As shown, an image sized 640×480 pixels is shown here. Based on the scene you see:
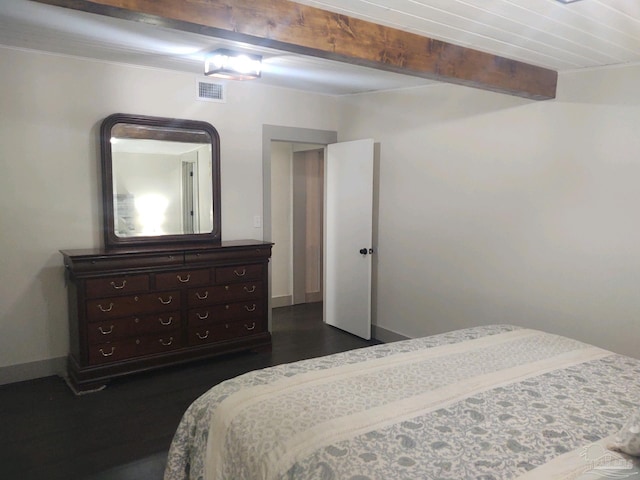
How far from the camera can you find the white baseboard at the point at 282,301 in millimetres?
5910

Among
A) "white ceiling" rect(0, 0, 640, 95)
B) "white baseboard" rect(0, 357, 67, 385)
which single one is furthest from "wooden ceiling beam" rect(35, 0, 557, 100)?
"white baseboard" rect(0, 357, 67, 385)

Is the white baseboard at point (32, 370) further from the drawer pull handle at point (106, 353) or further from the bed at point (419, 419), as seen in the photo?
the bed at point (419, 419)

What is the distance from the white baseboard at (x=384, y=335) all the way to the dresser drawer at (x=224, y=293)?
133 centimetres

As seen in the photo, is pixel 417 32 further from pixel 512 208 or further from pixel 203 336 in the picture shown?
pixel 203 336

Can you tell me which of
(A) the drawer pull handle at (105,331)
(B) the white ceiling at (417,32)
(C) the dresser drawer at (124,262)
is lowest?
(A) the drawer pull handle at (105,331)

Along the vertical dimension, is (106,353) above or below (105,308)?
below

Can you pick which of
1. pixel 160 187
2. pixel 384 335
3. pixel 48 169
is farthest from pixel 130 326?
pixel 384 335

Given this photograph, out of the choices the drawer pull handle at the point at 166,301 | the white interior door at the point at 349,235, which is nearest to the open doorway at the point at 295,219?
the white interior door at the point at 349,235

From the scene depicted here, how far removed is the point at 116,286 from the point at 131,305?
0.62 feet

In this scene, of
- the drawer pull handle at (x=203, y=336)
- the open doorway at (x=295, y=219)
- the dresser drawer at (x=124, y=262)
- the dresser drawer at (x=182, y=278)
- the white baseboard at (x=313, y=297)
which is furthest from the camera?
the white baseboard at (x=313, y=297)

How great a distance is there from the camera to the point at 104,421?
295cm

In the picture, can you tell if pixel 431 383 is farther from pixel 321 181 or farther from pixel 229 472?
pixel 321 181

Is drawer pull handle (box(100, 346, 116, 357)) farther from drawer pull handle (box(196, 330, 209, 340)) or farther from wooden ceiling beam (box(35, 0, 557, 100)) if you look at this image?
wooden ceiling beam (box(35, 0, 557, 100))

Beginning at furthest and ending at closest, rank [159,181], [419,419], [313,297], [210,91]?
[313,297] → [210,91] → [159,181] → [419,419]
